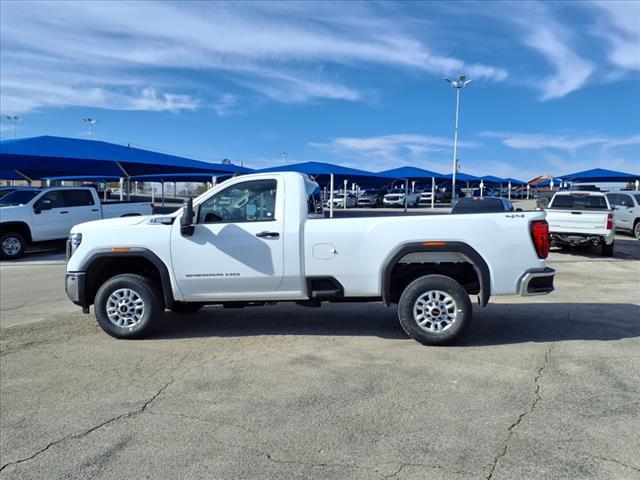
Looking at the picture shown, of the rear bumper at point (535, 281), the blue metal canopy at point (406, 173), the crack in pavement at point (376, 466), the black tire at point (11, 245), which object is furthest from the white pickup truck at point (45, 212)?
the blue metal canopy at point (406, 173)

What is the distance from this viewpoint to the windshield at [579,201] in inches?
549

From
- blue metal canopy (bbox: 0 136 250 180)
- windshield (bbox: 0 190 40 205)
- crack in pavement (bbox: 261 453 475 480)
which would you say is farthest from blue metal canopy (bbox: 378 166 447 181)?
crack in pavement (bbox: 261 453 475 480)

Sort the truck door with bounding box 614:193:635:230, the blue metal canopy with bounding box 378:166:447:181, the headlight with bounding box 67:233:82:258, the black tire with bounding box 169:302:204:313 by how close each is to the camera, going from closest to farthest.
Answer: the headlight with bounding box 67:233:82:258 < the black tire with bounding box 169:302:204:313 < the truck door with bounding box 614:193:635:230 < the blue metal canopy with bounding box 378:166:447:181

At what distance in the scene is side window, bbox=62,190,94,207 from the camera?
15.6 m

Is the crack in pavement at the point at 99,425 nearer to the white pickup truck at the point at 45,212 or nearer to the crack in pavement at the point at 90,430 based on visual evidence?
the crack in pavement at the point at 90,430

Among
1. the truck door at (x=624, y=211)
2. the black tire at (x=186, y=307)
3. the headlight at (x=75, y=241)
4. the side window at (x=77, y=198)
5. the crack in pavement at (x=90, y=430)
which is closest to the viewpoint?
the crack in pavement at (x=90, y=430)

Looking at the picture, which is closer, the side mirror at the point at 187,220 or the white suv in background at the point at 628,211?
the side mirror at the point at 187,220

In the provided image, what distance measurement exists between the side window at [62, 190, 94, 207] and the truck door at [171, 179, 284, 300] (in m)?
11.4

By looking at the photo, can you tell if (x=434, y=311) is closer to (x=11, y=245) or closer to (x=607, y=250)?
(x=607, y=250)

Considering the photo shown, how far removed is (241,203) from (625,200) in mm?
17799

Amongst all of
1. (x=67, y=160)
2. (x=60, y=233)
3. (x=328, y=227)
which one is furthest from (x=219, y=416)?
(x=67, y=160)

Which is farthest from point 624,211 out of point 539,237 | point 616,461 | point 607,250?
point 616,461

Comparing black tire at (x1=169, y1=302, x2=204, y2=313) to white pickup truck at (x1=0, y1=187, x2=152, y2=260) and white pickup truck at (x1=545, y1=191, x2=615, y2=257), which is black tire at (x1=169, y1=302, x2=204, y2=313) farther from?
white pickup truck at (x1=545, y1=191, x2=615, y2=257)

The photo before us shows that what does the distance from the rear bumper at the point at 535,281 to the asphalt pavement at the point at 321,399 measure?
0.62 meters
